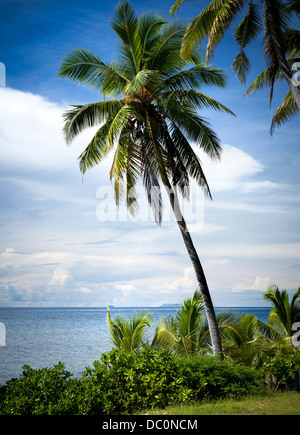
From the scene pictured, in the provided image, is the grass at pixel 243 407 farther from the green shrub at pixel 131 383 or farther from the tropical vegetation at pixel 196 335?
the tropical vegetation at pixel 196 335

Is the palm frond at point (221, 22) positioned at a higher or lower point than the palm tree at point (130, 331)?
higher

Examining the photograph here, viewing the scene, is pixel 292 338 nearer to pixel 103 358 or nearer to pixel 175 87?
pixel 103 358

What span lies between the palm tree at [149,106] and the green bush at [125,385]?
4237 mm

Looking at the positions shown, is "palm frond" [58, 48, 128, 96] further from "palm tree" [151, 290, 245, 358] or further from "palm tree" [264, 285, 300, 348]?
"palm tree" [264, 285, 300, 348]

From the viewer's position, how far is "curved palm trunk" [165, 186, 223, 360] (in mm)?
9906

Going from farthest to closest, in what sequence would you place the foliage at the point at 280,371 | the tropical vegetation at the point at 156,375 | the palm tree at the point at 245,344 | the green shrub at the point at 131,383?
the palm tree at the point at 245,344, the foliage at the point at 280,371, the green shrub at the point at 131,383, the tropical vegetation at the point at 156,375

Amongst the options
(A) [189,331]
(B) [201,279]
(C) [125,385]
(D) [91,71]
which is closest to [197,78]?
(D) [91,71]

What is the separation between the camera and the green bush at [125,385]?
612 centimetres

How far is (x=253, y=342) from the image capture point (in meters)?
11.2

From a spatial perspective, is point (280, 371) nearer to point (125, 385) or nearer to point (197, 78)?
point (125, 385)

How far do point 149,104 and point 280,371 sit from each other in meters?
7.74

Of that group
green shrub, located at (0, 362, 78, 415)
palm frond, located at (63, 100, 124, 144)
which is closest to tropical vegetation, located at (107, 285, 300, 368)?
green shrub, located at (0, 362, 78, 415)

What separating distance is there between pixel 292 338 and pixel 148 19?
432 inches

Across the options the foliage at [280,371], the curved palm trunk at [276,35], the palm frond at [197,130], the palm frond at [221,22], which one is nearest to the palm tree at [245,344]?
the foliage at [280,371]
